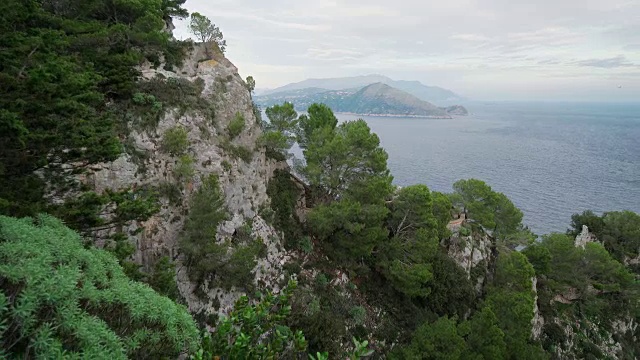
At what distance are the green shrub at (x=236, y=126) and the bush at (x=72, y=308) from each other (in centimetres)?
1553

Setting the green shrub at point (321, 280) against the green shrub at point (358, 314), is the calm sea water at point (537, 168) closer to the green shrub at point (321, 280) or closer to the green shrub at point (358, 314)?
the green shrub at point (358, 314)

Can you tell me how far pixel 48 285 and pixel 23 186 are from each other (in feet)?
22.1

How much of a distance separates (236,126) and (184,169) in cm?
517

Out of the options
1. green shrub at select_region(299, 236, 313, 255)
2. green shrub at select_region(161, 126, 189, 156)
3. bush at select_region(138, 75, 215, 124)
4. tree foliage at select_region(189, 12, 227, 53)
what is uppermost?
tree foliage at select_region(189, 12, 227, 53)

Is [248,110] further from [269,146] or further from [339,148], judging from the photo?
[339,148]

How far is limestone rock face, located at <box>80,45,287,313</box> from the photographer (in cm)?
1662

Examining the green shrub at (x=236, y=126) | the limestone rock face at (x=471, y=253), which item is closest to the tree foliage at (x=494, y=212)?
the limestone rock face at (x=471, y=253)

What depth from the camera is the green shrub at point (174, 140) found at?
59.6ft

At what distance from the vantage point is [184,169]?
17.9 meters

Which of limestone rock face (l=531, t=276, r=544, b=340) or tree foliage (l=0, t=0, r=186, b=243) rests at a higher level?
tree foliage (l=0, t=0, r=186, b=243)

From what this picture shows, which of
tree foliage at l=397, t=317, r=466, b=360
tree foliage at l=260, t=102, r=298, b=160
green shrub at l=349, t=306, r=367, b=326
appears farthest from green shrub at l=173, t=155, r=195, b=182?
tree foliage at l=397, t=317, r=466, b=360

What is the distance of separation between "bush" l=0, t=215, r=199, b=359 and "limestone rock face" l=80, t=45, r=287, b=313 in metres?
7.87

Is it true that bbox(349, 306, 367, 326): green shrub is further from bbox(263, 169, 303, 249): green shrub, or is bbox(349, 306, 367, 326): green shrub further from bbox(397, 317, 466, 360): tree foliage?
Answer: bbox(263, 169, 303, 249): green shrub

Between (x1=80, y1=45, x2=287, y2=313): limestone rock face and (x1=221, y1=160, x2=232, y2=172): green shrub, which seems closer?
(x1=80, y1=45, x2=287, y2=313): limestone rock face
